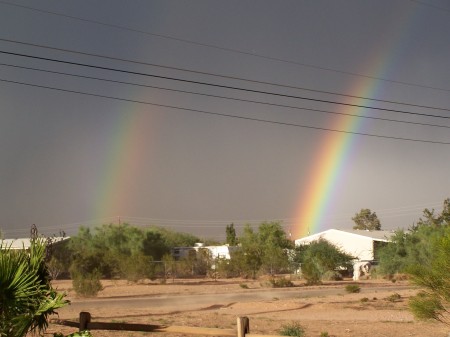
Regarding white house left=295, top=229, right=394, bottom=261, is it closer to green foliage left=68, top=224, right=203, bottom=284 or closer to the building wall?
the building wall

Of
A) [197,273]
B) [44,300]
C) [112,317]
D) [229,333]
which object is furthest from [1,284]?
[197,273]

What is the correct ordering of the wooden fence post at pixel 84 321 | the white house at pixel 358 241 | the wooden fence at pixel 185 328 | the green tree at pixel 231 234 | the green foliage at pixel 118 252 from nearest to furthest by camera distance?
the wooden fence at pixel 185 328, the wooden fence post at pixel 84 321, the green foliage at pixel 118 252, the white house at pixel 358 241, the green tree at pixel 231 234

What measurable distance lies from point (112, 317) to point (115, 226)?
228 feet

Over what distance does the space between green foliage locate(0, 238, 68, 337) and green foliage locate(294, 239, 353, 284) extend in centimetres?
5728

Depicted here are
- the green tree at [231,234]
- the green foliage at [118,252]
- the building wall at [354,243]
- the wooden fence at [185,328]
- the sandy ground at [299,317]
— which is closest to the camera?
the wooden fence at [185,328]

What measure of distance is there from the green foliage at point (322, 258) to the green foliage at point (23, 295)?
5728 centimetres

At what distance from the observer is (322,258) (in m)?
67.2

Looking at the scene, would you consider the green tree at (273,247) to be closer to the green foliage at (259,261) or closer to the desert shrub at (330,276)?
the green foliage at (259,261)

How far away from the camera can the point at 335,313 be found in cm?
2770

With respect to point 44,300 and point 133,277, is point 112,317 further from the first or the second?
point 133,277

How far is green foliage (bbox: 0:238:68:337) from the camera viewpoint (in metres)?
6.96

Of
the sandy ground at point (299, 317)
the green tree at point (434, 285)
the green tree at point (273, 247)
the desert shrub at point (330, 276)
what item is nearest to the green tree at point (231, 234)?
the green tree at point (273, 247)

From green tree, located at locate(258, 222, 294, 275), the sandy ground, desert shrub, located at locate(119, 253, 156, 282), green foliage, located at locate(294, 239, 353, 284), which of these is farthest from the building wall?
the sandy ground

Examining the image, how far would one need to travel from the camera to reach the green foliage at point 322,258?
65812mm
